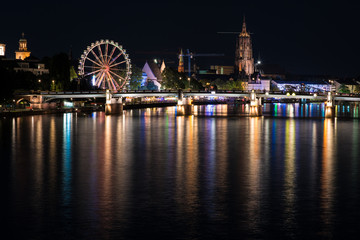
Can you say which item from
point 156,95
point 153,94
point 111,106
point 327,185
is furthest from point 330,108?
point 327,185

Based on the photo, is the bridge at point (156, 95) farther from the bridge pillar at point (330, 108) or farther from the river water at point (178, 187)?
the river water at point (178, 187)

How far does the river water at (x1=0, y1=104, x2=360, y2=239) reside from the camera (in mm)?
26469

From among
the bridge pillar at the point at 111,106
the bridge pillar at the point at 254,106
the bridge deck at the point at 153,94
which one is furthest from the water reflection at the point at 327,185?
the bridge pillar at the point at 111,106

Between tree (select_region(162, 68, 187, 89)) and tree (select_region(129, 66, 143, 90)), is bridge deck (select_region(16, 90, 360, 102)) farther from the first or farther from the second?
tree (select_region(162, 68, 187, 89))

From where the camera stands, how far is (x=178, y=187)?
36.3 meters

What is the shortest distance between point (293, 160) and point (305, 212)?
21201 mm

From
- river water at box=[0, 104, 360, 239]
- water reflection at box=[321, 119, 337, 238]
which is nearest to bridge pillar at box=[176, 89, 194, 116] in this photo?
river water at box=[0, 104, 360, 239]

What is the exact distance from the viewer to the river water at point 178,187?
86.8ft

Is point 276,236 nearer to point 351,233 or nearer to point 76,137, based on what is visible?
point 351,233

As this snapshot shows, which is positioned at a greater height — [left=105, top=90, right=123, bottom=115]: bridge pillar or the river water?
[left=105, top=90, right=123, bottom=115]: bridge pillar

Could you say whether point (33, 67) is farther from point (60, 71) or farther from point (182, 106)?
point (182, 106)

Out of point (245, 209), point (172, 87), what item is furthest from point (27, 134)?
point (172, 87)

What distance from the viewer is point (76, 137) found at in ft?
225

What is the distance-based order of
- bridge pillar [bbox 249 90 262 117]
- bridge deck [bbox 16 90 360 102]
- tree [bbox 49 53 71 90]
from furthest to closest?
tree [bbox 49 53 71 90] → bridge pillar [bbox 249 90 262 117] → bridge deck [bbox 16 90 360 102]
